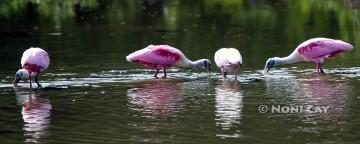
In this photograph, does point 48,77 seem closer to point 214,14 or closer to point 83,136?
point 83,136

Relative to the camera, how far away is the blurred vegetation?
24531mm

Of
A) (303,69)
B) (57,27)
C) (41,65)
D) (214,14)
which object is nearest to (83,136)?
(41,65)

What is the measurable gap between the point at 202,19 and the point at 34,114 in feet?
69.0

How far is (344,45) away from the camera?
56.3 ft

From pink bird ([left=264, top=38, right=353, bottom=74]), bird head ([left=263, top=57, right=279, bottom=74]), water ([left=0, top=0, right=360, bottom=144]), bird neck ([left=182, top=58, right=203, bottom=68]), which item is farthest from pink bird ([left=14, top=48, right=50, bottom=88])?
pink bird ([left=264, top=38, right=353, bottom=74])

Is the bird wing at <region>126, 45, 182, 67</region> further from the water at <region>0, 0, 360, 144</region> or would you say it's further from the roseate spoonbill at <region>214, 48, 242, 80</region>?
the roseate spoonbill at <region>214, 48, 242, 80</region>

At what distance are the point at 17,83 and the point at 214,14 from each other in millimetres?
20643

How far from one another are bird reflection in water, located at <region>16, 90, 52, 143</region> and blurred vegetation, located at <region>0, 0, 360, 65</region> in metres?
7.07

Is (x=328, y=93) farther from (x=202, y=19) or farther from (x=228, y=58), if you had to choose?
(x=202, y=19)

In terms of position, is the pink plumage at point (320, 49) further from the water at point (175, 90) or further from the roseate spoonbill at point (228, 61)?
the roseate spoonbill at point (228, 61)

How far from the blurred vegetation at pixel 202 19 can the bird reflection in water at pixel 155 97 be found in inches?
198

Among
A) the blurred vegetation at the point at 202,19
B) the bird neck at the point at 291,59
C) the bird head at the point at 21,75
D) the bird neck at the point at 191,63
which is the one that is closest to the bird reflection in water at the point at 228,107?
the bird neck at the point at 191,63

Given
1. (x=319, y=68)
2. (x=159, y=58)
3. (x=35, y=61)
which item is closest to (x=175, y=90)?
(x=159, y=58)

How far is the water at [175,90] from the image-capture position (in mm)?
10953
